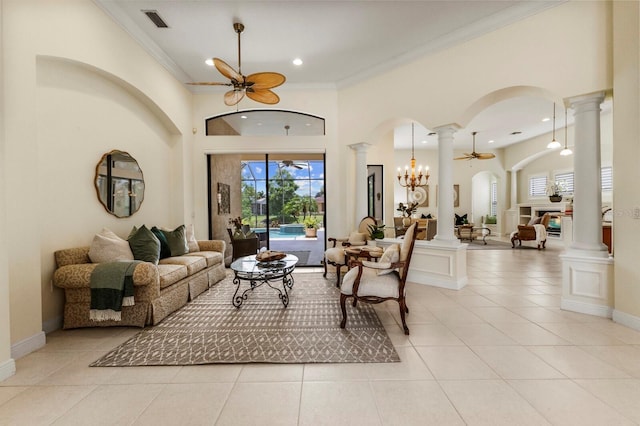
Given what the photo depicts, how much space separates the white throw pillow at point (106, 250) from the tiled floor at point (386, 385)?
802 millimetres

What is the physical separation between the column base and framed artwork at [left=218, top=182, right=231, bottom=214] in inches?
233

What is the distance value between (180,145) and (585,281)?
6683mm

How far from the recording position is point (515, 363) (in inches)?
92.4

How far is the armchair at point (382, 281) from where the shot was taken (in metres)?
3.06

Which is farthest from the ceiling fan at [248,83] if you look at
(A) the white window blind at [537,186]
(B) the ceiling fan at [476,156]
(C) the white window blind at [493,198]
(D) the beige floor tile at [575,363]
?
(C) the white window blind at [493,198]

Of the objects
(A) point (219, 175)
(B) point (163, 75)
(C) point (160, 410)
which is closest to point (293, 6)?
(B) point (163, 75)

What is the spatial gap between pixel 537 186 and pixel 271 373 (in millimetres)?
11622

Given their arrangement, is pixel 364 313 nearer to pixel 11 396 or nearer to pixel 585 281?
pixel 585 281

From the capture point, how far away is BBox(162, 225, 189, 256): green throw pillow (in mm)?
4570

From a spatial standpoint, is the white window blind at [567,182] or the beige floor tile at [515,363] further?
the white window blind at [567,182]

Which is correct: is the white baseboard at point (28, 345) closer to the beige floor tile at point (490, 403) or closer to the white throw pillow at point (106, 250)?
the white throw pillow at point (106, 250)

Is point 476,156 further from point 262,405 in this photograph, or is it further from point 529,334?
point 262,405

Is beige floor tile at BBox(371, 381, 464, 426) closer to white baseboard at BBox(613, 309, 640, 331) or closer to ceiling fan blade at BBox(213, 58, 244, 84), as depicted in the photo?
white baseboard at BBox(613, 309, 640, 331)

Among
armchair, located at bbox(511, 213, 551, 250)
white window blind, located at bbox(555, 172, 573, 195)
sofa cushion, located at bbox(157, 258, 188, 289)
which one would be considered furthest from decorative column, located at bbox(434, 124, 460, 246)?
white window blind, located at bbox(555, 172, 573, 195)
